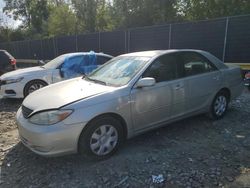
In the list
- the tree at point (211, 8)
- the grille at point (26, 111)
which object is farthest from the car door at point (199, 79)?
the tree at point (211, 8)

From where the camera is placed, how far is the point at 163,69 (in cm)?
469

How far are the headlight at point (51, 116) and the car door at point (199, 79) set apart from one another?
2.29m

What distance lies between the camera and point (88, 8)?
34.8m

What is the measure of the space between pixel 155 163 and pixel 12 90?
5302 mm

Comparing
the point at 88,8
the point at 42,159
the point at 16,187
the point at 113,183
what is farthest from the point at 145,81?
the point at 88,8

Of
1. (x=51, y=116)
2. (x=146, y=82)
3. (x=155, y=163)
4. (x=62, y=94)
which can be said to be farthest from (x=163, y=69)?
(x=51, y=116)

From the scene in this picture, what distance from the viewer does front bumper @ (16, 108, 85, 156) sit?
3.57 metres

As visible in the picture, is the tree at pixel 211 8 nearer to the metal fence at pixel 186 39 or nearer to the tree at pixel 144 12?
the tree at pixel 144 12

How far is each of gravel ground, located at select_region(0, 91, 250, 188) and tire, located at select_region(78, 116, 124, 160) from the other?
137 millimetres

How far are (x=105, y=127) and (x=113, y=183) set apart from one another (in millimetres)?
793

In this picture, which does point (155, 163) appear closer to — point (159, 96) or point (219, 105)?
point (159, 96)

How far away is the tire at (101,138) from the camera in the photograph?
3777 millimetres

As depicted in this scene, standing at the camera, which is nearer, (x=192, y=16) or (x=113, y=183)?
(x=113, y=183)

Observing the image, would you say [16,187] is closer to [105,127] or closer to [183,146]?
[105,127]
